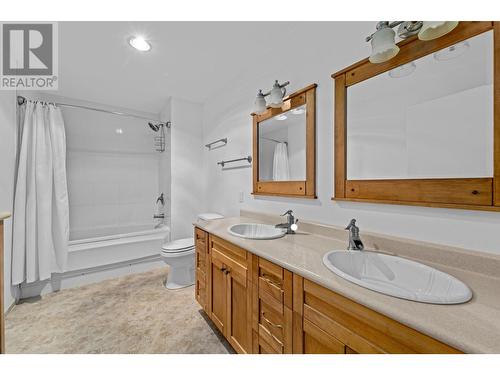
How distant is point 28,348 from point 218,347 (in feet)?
4.40

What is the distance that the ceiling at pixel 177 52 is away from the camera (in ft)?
4.80

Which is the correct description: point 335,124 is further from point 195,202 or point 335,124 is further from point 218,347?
point 195,202

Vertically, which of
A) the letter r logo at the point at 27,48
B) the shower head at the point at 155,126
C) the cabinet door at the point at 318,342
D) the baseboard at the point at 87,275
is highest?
the letter r logo at the point at 27,48

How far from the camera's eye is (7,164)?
1.83m

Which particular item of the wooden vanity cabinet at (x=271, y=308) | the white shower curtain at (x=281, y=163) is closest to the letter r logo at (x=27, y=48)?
the white shower curtain at (x=281, y=163)

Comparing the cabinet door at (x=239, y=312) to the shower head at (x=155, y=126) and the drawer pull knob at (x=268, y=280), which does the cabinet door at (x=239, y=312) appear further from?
the shower head at (x=155, y=126)

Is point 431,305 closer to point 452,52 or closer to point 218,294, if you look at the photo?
point 452,52

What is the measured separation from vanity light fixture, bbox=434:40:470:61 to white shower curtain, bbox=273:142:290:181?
3.19 feet

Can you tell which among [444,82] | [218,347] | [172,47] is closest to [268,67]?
[172,47]

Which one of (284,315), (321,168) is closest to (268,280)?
(284,315)

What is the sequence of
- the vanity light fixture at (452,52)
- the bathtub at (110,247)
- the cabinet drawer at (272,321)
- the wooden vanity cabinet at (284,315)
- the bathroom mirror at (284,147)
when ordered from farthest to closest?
the bathtub at (110,247), the bathroom mirror at (284,147), the cabinet drawer at (272,321), the vanity light fixture at (452,52), the wooden vanity cabinet at (284,315)

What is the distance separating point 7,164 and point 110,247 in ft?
4.10

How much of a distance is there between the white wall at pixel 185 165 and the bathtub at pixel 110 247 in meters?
0.30

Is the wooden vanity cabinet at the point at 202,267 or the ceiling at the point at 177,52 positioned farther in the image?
the wooden vanity cabinet at the point at 202,267
